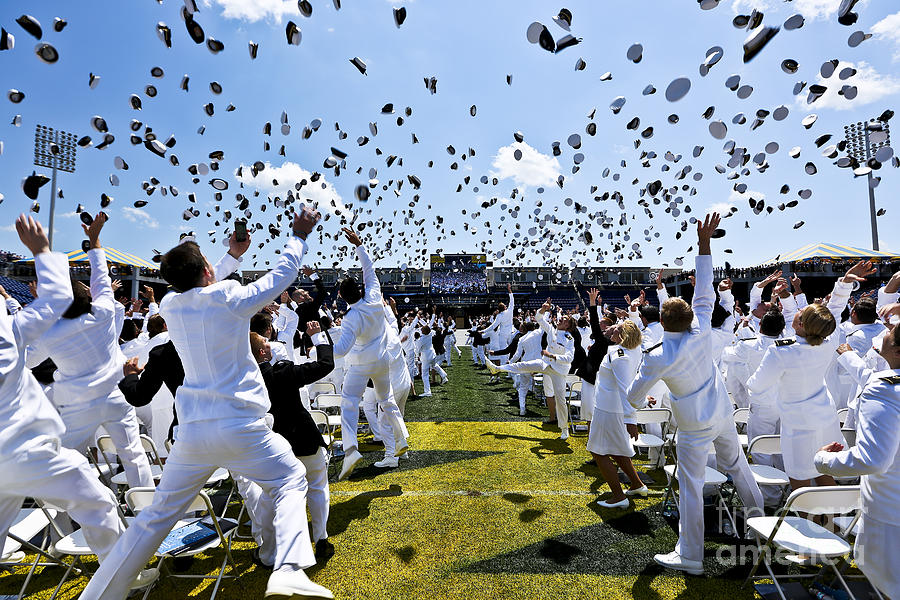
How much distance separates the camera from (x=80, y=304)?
371 centimetres

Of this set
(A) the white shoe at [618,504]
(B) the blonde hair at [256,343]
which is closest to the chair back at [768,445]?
(A) the white shoe at [618,504]

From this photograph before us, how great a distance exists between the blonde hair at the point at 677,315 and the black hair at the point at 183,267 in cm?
320

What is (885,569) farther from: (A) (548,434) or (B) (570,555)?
(A) (548,434)

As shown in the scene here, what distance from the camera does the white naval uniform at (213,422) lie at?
7.78 feet

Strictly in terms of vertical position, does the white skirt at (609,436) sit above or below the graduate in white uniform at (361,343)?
below

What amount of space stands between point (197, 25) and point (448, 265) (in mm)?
48390

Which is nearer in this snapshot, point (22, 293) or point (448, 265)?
point (22, 293)

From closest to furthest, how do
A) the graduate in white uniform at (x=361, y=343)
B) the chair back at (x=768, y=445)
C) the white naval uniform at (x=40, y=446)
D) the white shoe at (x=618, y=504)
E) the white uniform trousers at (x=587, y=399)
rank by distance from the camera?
1. the white naval uniform at (x=40, y=446)
2. the chair back at (x=768, y=445)
3. the white shoe at (x=618, y=504)
4. the graduate in white uniform at (x=361, y=343)
5. the white uniform trousers at (x=587, y=399)

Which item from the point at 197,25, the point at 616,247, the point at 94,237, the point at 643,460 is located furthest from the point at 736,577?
the point at 616,247

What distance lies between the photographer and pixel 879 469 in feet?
6.81

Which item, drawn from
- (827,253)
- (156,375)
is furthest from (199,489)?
(827,253)

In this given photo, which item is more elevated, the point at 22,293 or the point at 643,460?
the point at 22,293

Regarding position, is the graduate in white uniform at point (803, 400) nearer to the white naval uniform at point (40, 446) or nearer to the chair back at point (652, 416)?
the chair back at point (652, 416)

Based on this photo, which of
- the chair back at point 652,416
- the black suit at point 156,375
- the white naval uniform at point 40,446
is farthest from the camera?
the chair back at point 652,416
